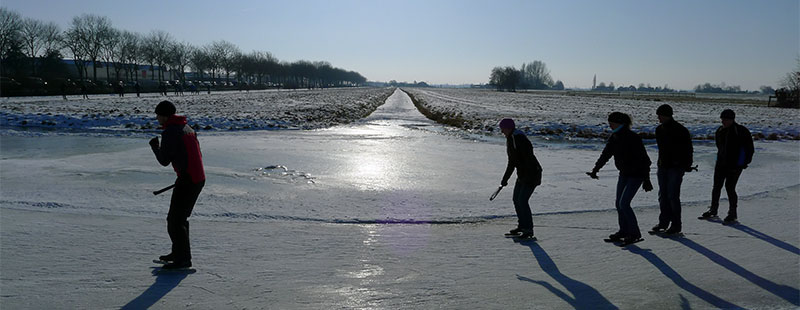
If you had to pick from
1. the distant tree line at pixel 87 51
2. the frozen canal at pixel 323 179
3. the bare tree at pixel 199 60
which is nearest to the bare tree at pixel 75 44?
the distant tree line at pixel 87 51

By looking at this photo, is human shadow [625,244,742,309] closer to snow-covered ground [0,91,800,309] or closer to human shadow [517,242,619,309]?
snow-covered ground [0,91,800,309]

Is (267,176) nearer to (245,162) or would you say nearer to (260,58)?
(245,162)

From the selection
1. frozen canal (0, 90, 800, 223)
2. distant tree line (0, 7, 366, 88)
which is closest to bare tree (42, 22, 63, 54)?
distant tree line (0, 7, 366, 88)

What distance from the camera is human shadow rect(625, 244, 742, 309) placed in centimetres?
396

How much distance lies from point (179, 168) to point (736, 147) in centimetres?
673

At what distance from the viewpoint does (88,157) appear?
11.3m

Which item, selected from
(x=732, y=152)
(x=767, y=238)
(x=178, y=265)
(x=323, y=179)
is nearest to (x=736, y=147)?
(x=732, y=152)

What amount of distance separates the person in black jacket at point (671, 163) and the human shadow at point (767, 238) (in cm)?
92

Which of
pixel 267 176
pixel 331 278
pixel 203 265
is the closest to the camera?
pixel 331 278

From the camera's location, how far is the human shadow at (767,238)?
17.6 ft

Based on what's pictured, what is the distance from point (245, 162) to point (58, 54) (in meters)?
69.3

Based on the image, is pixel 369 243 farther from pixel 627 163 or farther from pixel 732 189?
pixel 732 189

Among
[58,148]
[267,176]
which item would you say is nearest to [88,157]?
[58,148]

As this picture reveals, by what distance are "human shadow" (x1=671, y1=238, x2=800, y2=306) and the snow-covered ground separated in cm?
2
